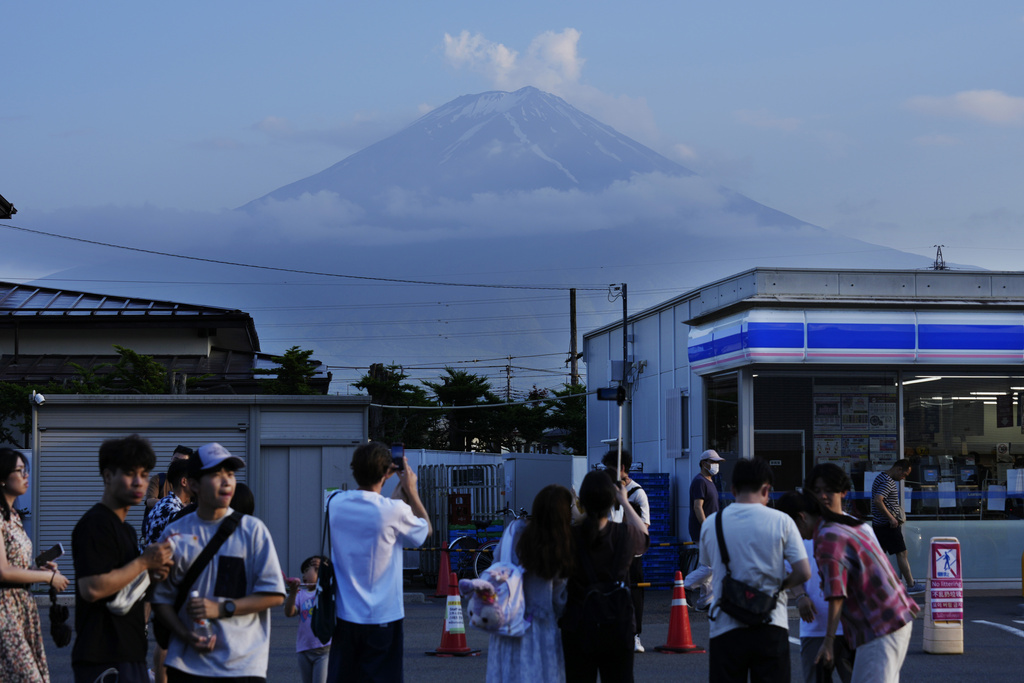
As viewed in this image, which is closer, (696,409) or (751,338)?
(751,338)

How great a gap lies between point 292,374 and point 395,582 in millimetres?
28317

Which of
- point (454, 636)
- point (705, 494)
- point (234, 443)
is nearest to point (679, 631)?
point (454, 636)

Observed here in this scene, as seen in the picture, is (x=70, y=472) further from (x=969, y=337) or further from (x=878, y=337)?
(x=969, y=337)

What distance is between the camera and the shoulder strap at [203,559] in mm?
4438

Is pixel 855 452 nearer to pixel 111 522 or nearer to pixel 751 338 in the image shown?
pixel 751 338

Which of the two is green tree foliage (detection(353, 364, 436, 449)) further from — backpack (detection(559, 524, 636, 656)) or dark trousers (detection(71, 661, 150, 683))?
dark trousers (detection(71, 661, 150, 683))

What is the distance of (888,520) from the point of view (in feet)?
45.0

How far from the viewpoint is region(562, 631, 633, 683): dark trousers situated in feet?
19.2

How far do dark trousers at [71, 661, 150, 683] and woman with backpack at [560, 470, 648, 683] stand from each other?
86.3 inches

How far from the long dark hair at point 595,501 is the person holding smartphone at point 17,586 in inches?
103

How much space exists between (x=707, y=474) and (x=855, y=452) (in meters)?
3.62

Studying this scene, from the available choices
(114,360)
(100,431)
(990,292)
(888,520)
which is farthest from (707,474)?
(114,360)

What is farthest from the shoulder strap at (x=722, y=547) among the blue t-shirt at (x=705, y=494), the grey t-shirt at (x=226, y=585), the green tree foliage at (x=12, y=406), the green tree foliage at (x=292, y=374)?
the green tree foliage at (x=292, y=374)

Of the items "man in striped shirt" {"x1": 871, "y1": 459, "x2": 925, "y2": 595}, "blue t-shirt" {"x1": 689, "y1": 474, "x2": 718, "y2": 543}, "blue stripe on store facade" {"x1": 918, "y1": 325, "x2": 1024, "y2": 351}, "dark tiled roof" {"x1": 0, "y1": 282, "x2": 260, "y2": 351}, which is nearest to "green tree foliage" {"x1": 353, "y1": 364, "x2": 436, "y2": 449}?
"dark tiled roof" {"x1": 0, "y1": 282, "x2": 260, "y2": 351}
